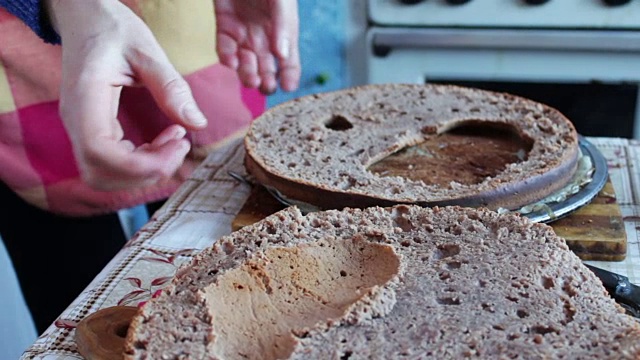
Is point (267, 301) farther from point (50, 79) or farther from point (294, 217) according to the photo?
point (50, 79)

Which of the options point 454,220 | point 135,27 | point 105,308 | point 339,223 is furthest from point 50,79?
point 454,220

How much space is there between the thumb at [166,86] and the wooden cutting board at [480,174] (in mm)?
262

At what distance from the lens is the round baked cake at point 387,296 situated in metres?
0.81

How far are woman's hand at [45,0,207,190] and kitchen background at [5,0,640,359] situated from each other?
3.96 ft

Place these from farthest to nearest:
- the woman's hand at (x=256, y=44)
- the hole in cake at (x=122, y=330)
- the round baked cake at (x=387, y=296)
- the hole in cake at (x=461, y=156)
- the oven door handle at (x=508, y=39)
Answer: the oven door handle at (x=508, y=39), the woman's hand at (x=256, y=44), the hole in cake at (x=461, y=156), the hole in cake at (x=122, y=330), the round baked cake at (x=387, y=296)

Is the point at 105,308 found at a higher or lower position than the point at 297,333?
lower

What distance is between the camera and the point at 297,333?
835 mm

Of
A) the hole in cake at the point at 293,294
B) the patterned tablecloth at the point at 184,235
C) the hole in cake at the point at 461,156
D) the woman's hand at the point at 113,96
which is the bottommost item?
the patterned tablecloth at the point at 184,235

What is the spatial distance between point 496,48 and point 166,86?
155 centimetres

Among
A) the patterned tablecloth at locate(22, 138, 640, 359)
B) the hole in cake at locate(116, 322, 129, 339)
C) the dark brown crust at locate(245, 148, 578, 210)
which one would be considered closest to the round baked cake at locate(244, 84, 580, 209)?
the dark brown crust at locate(245, 148, 578, 210)

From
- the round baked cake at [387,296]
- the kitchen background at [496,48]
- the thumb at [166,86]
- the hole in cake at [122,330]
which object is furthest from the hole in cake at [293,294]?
the kitchen background at [496,48]

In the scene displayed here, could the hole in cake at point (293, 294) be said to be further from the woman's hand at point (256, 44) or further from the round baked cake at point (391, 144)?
the woman's hand at point (256, 44)

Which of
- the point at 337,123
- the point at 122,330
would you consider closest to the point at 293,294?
the point at 122,330

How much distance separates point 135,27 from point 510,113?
779mm
